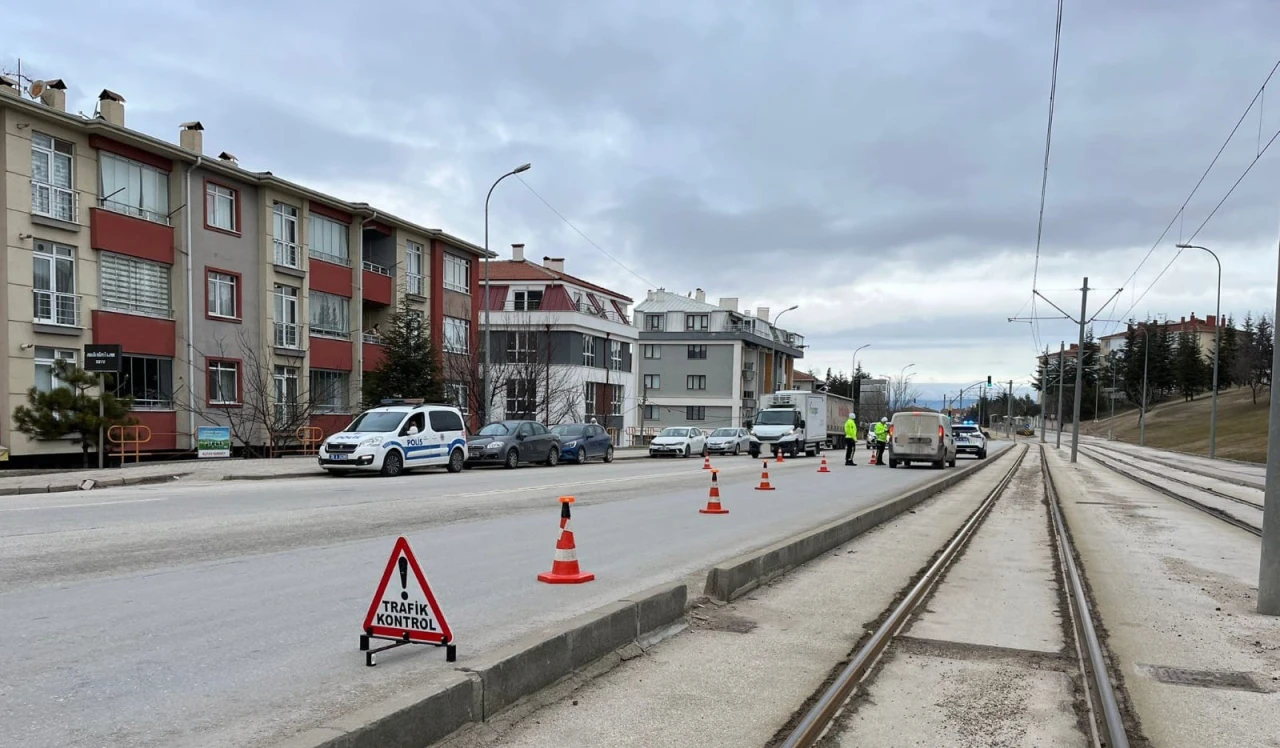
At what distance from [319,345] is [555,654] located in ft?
107

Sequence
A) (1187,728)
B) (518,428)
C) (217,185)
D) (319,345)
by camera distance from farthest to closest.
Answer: (319,345) < (217,185) < (518,428) < (1187,728)

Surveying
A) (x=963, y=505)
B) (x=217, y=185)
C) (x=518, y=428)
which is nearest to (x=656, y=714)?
(x=963, y=505)

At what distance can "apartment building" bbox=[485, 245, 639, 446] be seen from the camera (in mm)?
47219

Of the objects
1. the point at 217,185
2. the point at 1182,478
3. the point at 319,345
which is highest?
the point at 217,185

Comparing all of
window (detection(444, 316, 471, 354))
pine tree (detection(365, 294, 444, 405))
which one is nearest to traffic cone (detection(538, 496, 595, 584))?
pine tree (detection(365, 294, 444, 405))

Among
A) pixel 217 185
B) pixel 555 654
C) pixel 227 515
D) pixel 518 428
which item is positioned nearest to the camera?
pixel 555 654

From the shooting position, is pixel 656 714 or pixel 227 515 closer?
pixel 656 714

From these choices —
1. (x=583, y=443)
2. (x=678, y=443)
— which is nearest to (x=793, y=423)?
(x=678, y=443)

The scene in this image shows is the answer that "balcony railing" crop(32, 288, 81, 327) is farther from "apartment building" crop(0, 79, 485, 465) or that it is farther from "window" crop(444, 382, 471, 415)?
"window" crop(444, 382, 471, 415)

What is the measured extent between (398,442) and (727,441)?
23.7m

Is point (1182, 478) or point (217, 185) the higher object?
point (217, 185)

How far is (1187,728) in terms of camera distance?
5.08 m

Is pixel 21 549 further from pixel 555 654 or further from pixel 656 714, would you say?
pixel 656 714

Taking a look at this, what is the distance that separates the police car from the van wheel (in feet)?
97.2
